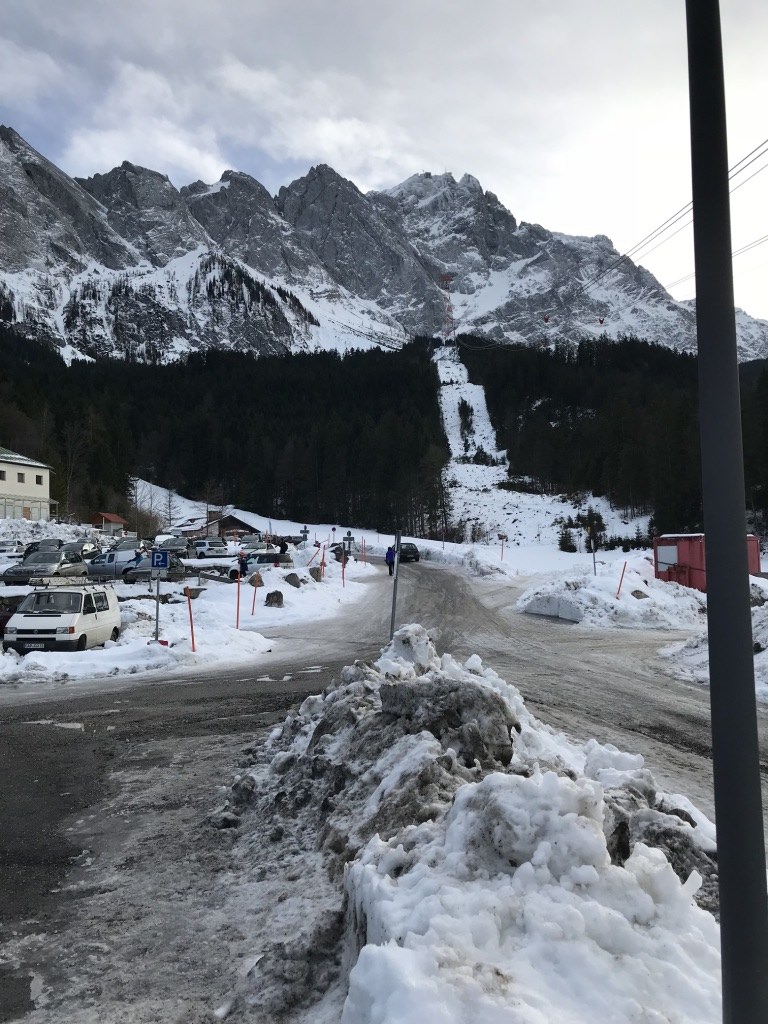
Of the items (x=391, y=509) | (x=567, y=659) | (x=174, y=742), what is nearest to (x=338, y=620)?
(x=567, y=659)

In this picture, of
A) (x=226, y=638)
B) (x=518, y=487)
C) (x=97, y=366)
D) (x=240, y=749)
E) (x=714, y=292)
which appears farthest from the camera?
(x=97, y=366)

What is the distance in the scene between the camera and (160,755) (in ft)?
25.8

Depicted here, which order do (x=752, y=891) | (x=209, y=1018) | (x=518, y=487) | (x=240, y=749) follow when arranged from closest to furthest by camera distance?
1. (x=752, y=891)
2. (x=209, y=1018)
3. (x=240, y=749)
4. (x=518, y=487)

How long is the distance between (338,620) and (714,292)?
20.3 m

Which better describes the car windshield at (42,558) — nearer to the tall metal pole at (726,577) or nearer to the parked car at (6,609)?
the parked car at (6,609)

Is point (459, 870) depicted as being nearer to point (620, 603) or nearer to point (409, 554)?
point (620, 603)

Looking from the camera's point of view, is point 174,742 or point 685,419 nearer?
point 174,742

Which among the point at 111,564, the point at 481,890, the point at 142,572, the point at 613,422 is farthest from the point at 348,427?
the point at 481,890

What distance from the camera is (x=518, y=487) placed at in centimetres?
9419

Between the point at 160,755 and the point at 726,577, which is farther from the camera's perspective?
the point at 160,755

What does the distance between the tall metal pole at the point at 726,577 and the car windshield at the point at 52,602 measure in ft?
51.6

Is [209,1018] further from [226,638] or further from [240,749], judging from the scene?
[226,638]

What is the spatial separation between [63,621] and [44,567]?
67.2ft

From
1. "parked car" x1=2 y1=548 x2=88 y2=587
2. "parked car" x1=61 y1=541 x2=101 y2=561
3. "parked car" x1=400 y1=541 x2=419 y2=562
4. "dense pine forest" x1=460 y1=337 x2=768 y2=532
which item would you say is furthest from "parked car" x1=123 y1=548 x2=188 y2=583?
"dense pine forest" x1=460 y1=337 x2=768 y2=532
